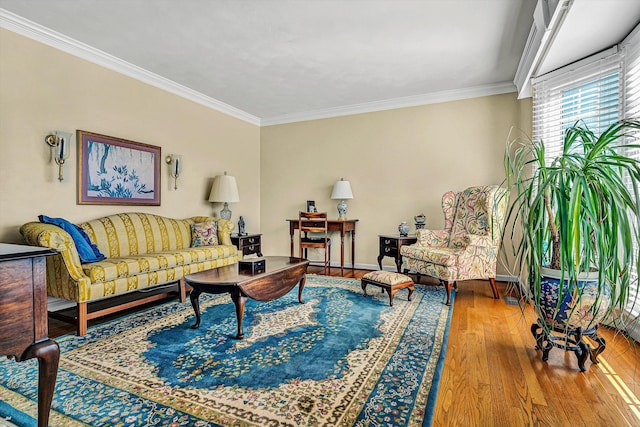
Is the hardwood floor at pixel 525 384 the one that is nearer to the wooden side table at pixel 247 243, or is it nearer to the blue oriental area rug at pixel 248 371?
the blue oriental area rug at pixel 248 371

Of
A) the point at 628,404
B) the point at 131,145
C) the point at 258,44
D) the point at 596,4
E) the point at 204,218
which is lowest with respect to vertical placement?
the point at 628,404

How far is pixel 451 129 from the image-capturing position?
4.65m

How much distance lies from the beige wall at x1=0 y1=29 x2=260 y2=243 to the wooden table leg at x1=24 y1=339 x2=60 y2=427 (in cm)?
230

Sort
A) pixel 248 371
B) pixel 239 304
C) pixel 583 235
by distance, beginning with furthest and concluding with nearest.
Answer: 1. pixel 239 304
2. pixel 248 371
3. pixel 583 235

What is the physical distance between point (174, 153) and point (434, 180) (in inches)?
142

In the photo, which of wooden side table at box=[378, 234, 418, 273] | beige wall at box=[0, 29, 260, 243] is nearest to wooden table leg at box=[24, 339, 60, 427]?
beige wall at box=[0, 29, 260, 243]

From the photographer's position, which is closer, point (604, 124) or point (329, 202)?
point (604, 124)

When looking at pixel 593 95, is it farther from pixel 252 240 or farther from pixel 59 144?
pixel 59 144

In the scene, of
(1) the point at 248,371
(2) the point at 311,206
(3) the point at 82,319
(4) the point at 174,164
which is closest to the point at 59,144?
(4) the point at 174,164

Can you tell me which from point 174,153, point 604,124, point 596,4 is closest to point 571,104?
point 604,124

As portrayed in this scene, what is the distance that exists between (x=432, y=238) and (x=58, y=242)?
3.69 meters

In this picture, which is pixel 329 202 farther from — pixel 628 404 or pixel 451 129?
pixel 628 404

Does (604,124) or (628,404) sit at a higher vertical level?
(604,124)

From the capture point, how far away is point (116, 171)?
12.2 ft
